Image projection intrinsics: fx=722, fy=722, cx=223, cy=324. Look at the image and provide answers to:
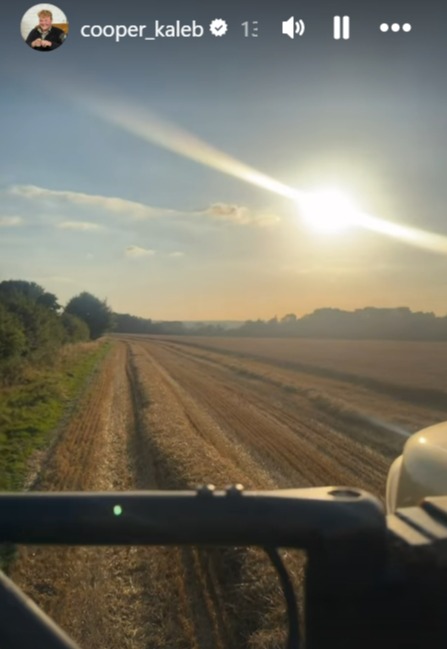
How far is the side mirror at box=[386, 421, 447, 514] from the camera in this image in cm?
158

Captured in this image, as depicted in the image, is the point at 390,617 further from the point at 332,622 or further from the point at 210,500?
the point at 210,500

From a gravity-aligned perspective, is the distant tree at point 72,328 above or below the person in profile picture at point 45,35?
below

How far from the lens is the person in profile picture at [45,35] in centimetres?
350

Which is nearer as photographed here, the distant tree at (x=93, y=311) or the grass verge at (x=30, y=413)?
the grass verge at (x=30, y=413)

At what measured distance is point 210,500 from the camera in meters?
0.88

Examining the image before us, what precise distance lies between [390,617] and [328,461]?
813 cm

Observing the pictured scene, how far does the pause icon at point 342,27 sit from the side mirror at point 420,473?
7.33ft

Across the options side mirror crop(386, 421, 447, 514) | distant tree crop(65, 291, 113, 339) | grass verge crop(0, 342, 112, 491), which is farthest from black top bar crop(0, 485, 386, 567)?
distant tree crop(65, 291, 113, 339)

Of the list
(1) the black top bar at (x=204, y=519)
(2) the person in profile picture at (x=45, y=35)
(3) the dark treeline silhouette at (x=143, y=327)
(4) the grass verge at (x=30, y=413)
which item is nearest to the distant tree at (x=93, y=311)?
(3) the dark treeline silhouette at (x=143, y=327)

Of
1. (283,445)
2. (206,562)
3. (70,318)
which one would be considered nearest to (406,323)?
(70,318)

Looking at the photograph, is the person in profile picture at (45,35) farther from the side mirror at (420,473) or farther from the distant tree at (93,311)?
the distant tree at (93,311)

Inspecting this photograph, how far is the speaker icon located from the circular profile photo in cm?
108

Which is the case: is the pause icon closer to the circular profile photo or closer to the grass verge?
the circular profile photo

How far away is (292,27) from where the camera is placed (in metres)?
3.60
